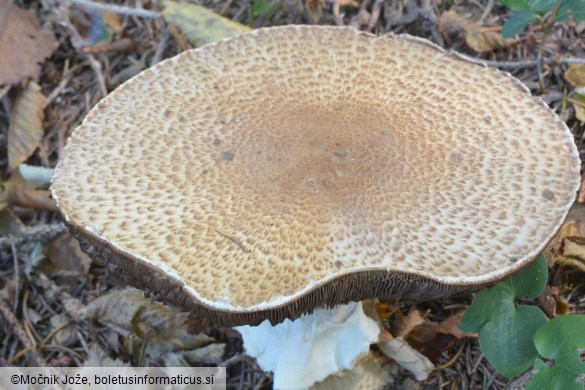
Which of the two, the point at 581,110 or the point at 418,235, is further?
the point at 581,110

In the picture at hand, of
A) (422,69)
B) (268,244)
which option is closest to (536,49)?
(422,69)

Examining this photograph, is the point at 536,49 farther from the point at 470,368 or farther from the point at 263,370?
the point at 263,370

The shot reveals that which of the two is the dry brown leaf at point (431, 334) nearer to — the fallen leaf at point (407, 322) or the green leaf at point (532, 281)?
the fallen leaf at point (407, 322)

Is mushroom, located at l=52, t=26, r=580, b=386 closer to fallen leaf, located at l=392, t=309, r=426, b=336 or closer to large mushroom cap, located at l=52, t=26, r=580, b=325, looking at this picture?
large mushroom cap, located at l=52, t=26, r=580, b=325

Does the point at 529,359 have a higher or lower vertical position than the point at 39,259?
higher

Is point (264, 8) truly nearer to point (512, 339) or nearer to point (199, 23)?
point (199, 23)

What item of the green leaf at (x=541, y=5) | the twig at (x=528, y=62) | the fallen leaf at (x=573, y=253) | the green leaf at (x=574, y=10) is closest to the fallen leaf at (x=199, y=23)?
the twig at (x=528, y=62)
